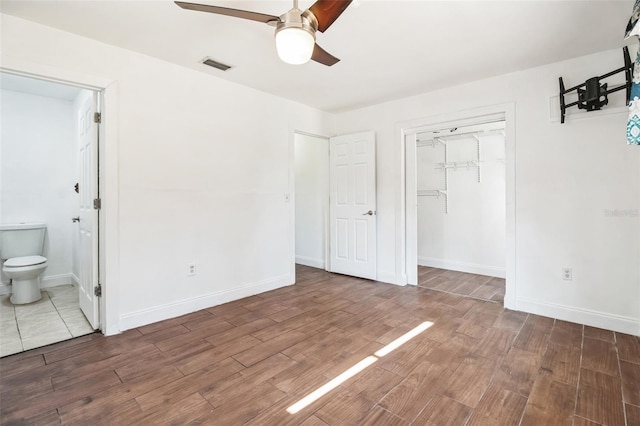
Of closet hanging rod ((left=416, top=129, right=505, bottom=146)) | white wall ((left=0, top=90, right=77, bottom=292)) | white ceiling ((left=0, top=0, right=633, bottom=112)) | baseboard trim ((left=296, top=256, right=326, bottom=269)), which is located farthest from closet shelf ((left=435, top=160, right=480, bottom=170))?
white wall ((left=0, top=90, right=77, bottom=292))

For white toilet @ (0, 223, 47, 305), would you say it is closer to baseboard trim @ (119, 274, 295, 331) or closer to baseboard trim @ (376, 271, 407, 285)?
baseboard trim @ (119, 274, 295, 331)

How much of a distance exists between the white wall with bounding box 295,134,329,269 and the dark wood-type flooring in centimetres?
166

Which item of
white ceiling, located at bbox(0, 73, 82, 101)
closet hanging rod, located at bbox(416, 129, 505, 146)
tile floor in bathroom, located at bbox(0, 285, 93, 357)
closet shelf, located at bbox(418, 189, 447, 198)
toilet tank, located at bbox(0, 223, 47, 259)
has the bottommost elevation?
tile floor in bathroom, located at bbox(0, 285, 93, 357)

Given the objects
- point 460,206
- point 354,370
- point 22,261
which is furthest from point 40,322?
point 460,206

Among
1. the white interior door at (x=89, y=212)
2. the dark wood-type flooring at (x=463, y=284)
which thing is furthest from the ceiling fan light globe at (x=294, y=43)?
the dark wood-type flooring at (x=463, y=284)

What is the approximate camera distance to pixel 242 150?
3.45 meters

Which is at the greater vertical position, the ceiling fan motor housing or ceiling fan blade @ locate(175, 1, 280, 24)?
ceiling fan blade @ locate(175, 1, 280, 24)

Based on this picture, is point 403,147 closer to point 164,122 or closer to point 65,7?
point 164,122

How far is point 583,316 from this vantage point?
8.98 ft

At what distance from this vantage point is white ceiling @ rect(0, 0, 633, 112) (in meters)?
2.04

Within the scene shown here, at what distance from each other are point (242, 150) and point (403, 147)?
2070 millimetres

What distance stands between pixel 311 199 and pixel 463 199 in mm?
2441

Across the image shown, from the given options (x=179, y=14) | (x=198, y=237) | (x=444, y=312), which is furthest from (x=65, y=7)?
(x=444, y=312)

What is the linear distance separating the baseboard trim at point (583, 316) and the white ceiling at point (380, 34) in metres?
2.17
